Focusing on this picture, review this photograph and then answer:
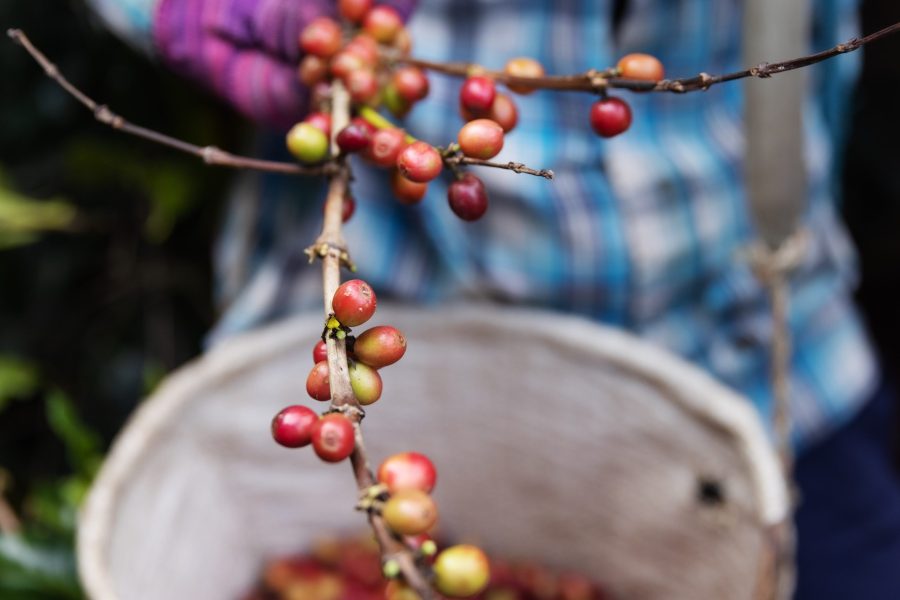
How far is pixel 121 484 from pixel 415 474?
1.28 feet

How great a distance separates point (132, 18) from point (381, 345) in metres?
0.43

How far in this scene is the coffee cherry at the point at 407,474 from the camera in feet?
0.86

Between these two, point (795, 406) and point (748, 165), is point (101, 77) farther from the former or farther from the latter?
point (795, 406)

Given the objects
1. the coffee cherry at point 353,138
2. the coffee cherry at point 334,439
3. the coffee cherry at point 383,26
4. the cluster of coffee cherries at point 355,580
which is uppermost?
the coffee cherry at point 383,26

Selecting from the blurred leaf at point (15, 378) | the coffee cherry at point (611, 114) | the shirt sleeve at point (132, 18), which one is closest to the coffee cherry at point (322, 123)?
the coffee cherry at point (611, 114)

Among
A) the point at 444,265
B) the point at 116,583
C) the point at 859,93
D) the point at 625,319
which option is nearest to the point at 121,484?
the point at 116,583

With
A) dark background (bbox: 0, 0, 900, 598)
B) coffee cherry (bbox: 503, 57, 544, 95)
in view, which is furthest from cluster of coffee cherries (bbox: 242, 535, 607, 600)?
coffee cherry (bbox: 503, 57, 544, 95)

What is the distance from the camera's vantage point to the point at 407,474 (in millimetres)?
263

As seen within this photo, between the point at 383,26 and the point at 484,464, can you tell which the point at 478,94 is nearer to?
the point at 383,26

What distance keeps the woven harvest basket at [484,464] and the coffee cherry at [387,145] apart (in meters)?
0.33

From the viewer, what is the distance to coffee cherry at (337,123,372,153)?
1.09 feet

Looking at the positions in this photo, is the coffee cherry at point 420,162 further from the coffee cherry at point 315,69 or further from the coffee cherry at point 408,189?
the coffee cherry at point 315,69

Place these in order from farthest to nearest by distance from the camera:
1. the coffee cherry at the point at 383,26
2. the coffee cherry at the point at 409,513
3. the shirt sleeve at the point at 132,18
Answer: the shirt sleeve at the point at 132,18 → the coffee cherry at the point at 383,26 → the coffee cherry at the point at 409,513

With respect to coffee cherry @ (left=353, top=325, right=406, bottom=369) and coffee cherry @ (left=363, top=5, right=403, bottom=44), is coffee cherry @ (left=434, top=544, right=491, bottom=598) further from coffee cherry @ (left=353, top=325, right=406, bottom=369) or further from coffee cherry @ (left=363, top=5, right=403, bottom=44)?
coffee cherry @ (left=363, top=5, right=403, bottom=44)
